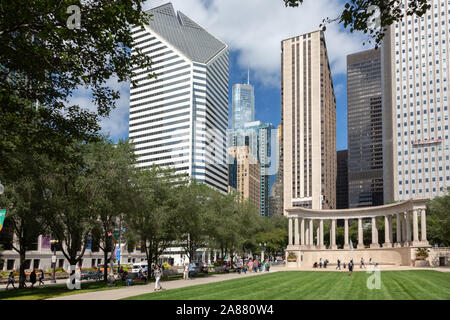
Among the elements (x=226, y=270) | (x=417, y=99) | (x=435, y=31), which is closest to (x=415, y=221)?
(x=226, y=270)

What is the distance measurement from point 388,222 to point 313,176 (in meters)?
101

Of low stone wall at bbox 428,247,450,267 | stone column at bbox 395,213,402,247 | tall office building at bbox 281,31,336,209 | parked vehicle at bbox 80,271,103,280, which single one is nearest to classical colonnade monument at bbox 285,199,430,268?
stone column at bbox 395,213,402,247

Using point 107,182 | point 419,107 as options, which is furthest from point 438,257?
point 419,107

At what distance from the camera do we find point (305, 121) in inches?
7372

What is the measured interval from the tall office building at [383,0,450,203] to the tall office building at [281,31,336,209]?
30731 millimetres

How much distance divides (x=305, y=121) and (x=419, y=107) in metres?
49.4

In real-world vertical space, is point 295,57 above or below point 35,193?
above

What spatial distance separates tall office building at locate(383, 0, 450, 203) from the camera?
153375mm

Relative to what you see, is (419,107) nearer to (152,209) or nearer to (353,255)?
(353,255)

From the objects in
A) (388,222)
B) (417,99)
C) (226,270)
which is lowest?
(226,270)
